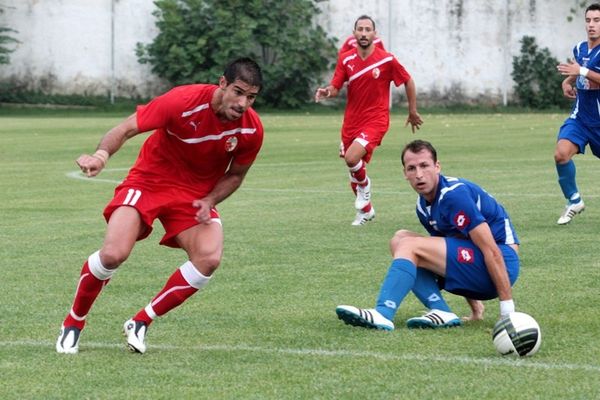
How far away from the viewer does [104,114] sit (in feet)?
137

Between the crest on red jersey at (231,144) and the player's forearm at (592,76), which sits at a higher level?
the player's forearm at (592,76)

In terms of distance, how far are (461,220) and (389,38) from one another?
37818 millimetres

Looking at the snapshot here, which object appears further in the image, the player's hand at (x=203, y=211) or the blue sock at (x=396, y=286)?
the blue sock at (x=396, y=286)

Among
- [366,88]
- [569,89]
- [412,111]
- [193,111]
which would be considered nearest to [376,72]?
[366,88]

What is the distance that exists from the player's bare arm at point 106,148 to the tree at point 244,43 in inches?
1445

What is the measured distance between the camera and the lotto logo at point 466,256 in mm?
7500

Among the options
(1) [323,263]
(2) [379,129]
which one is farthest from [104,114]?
(1) [323,263]

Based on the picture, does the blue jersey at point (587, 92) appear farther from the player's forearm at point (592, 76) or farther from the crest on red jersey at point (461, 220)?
the crest on red jersey at point (461, 220)

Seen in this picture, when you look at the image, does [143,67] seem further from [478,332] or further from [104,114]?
[478,332]

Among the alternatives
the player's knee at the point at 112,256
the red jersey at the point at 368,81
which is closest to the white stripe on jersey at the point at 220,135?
the player's knee at the point at 112,256

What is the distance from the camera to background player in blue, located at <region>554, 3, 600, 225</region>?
42.9 ft

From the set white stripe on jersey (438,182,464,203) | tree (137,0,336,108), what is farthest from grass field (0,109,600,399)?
tree (137,0,336,108)

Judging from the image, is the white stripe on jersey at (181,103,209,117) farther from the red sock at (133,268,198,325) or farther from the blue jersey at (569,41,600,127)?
the blue jersey at (569,41,600,127)

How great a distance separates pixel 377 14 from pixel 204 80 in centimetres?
622
